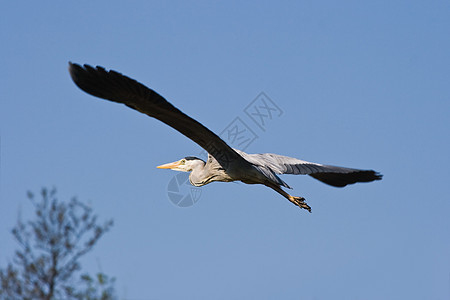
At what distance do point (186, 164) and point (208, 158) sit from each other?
0.87 metres

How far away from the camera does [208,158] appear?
9430 mm

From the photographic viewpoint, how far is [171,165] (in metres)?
10.5

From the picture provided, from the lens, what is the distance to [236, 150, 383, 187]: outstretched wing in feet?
29.6

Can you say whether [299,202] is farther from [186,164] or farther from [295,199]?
[186,164]

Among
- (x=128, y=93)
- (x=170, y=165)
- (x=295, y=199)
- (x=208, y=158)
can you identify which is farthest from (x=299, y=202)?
(x=128, y=93)

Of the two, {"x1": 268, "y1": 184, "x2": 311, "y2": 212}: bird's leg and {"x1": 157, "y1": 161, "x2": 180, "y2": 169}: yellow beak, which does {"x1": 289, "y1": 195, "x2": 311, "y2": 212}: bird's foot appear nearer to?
{"x1": 268, "y1": 184, "x2": 311, "y2": 212}: bird's leg

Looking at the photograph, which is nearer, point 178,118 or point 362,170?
point 178,118

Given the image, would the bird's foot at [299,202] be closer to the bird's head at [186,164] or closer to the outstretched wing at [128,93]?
the bird's head at [186,164]

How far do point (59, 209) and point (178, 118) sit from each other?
3.38 meters

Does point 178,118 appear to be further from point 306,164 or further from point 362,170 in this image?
point 362,170

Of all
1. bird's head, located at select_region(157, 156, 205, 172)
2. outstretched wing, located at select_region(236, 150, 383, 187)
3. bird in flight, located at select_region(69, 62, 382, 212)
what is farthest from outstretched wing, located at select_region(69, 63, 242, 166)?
bird's head, located at select_region(157, 156, 205, 172)

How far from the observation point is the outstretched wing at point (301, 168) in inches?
355

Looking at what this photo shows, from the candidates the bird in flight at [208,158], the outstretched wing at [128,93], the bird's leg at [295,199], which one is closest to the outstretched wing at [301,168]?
the bird in flight at [208,158]

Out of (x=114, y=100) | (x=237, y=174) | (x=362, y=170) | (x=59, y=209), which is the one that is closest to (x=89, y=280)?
(x=59, y=209)
